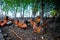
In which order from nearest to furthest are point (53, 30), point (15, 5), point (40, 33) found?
point (40, 33) < point (53, 30) < point (15, 5)

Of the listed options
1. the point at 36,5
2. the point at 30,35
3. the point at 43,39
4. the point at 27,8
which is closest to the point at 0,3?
the point at 27,8

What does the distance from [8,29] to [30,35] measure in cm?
92

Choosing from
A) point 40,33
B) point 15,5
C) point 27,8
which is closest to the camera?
point 40,33

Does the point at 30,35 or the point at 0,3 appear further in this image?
the point at 0,3

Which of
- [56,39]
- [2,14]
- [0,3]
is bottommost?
[56,39]

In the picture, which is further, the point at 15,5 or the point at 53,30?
the point at 15,5

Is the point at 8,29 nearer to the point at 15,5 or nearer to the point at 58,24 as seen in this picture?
the point at 15,5

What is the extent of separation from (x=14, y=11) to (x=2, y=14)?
1.91ft

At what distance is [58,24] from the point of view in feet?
18.2

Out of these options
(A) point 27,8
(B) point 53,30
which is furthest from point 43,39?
(A) point 27,8

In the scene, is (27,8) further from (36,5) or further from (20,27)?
(20,27)

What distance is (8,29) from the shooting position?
5055 millimetres

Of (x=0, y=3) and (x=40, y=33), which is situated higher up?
(x=0, y=3)

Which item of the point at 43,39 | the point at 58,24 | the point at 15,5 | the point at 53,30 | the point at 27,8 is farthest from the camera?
the point at 27,8
